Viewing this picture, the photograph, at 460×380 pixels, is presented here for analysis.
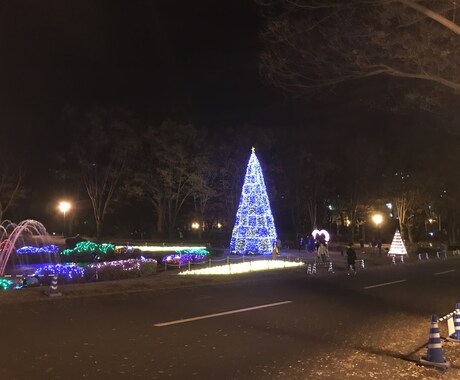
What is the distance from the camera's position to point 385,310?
12617 mm

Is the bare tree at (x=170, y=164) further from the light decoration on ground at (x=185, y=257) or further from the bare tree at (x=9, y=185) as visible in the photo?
the light decoration on ground at (x=185, y=257)

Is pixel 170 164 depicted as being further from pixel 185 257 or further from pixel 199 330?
pixel 199 330

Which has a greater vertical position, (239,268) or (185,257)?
(185,257)

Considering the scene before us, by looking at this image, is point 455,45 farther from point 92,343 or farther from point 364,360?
point 92,343

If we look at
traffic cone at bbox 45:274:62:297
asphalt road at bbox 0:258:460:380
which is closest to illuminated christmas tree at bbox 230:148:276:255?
asphalt road at bbox 0:258:460:380

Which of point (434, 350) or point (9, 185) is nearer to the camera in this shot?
point (434, 350)

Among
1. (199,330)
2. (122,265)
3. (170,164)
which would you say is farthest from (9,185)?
(199,330)

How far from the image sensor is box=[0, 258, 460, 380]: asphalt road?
6.92m

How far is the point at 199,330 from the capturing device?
30.9 feet

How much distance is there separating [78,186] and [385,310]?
163ft

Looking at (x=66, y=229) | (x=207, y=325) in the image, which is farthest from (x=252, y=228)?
(x=66, y=229)

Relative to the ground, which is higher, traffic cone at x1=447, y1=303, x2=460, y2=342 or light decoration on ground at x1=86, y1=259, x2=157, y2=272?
light decoration on ground at x1=86, y1=259, x2=157, y2=272

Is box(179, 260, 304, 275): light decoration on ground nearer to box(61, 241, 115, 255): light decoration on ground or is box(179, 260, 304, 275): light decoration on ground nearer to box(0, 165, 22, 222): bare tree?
box(61, 241, 115, 255): light decoration on ground

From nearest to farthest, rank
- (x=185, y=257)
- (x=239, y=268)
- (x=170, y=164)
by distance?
(x=239, y=268) → (x=185, y=257) → (x=170, y=164)
